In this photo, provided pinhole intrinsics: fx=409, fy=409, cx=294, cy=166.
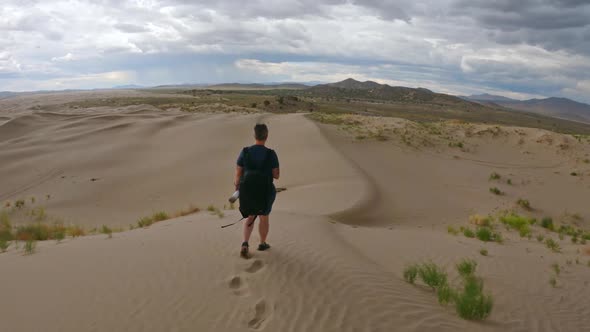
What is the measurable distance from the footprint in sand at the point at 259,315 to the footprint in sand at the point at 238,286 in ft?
1.05

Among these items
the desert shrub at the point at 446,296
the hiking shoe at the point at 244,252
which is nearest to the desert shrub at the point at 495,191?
the desert shrub at the point at 446,296

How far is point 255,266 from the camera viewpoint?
5398 millimetres

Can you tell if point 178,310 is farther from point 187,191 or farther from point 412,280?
point 187,191

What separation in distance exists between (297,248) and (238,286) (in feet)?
5.42

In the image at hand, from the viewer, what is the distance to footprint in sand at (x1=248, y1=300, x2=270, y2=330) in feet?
13.2

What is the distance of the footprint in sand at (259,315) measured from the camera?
401 cm

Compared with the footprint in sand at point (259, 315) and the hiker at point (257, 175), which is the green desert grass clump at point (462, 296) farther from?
the hiker at point (257, 175)

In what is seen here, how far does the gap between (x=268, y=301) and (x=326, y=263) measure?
1433 mm

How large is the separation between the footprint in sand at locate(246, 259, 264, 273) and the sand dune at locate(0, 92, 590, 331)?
3 cm

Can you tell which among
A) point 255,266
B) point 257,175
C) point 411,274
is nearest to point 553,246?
point 411,274

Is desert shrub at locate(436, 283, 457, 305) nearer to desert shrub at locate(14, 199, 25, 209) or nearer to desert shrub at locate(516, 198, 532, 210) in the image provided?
desert shrub at locate(516, 198, 532, 210)

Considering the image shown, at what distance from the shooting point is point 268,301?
4434 millimetres

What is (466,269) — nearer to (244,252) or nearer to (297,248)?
(297,248)

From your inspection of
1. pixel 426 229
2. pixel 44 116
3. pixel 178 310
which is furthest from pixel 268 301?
pixel 44 116
